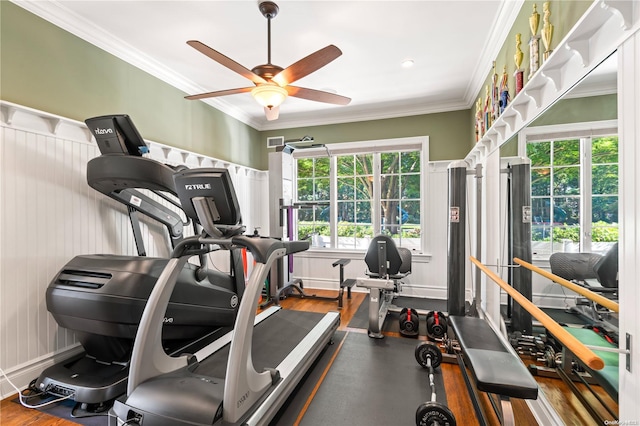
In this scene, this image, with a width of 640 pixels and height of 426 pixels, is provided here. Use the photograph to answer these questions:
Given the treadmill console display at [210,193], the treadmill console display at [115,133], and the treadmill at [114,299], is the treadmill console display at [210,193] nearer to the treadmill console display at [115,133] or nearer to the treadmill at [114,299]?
the treadmill at [114,299]

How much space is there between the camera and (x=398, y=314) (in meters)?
3.71

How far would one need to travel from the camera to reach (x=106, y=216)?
8.89 feet

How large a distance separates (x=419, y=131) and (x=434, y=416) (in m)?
4.04

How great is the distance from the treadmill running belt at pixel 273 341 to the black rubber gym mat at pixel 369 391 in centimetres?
35

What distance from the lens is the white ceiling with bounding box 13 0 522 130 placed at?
238cm

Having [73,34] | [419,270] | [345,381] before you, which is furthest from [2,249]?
[419,270]

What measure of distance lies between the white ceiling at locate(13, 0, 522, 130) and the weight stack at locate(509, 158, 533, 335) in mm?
1314

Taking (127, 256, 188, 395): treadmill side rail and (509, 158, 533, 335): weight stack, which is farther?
(509, 158, 533, 335): weight stack

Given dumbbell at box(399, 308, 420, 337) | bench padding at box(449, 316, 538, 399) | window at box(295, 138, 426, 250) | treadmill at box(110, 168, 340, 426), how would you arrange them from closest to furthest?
bench padding at box(449, 316, 538, 399) → treadmill at box(110, 168, 340, 426) → dumbbell at box(399, 308, 420, 337) → window at box(295, 138, 426, 250)

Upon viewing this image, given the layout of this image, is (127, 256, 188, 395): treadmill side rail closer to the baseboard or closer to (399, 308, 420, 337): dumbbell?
the baseboard

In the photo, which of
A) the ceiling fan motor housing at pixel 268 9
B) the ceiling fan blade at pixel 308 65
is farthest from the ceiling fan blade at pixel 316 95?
the ceiling fan motor housing at pixel 268 9

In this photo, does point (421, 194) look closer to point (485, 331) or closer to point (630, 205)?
point (485, 331)

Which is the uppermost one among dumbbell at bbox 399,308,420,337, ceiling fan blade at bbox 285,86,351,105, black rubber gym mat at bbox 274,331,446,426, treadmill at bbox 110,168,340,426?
ceiling fan blade at bbox 285,86,351,105

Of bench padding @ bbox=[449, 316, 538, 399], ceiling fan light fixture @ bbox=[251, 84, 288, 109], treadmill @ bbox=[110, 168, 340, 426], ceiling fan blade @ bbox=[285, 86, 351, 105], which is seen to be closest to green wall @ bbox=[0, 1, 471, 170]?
ceiling fan light fixture @ bbox=[251, 84, 288, 109]
